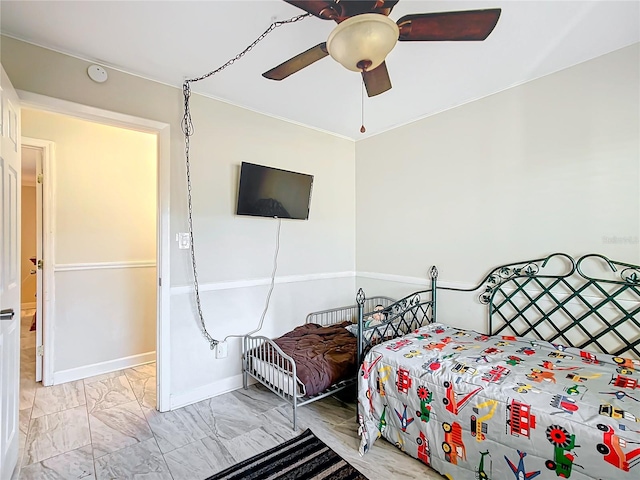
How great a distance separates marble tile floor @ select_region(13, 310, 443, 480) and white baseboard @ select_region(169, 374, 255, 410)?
5 centimetres

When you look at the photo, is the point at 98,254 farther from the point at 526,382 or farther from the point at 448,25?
the point at 526,382

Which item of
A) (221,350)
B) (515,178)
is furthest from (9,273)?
(515,178)

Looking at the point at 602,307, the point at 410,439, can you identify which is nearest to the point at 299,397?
the point at 410,439

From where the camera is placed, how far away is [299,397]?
2238 millimetres

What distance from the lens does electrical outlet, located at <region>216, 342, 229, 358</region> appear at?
8.46 ft

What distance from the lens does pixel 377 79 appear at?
170 cm

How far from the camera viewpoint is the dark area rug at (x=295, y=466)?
1707mm

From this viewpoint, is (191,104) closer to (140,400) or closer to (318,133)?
(318,133)

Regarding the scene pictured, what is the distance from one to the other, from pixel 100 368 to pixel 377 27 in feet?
11.6

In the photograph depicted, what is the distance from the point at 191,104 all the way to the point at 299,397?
7.59 ft

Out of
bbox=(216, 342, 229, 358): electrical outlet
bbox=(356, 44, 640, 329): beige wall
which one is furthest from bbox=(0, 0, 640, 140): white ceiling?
bbox=(216, 342, 229, 358): electrical outlet

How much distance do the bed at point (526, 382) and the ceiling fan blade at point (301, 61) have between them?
1.69m

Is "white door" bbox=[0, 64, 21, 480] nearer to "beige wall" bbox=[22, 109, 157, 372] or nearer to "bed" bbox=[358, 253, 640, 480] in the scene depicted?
"beige wall" bbox=[22, 109, 157, 372]

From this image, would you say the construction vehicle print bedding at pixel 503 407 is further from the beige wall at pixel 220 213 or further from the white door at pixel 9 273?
the white door at pixel 9 273
